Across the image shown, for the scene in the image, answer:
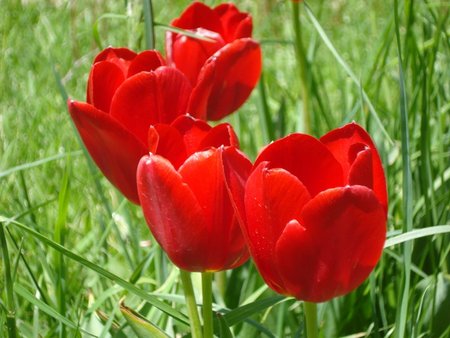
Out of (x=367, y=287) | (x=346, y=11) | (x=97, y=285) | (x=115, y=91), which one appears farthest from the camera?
(x=346, y=11)

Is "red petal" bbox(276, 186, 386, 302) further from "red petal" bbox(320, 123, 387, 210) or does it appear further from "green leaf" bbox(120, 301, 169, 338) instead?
"green leaf" bbox(120, 301, 169, 338)

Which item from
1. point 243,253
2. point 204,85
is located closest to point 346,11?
point 204,85

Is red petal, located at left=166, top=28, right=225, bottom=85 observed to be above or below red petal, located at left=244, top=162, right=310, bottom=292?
above

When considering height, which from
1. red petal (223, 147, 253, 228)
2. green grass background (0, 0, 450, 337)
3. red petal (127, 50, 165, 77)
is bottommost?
green grass background (0, 0, 450, 337)

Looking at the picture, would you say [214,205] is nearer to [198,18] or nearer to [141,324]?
[141,324]

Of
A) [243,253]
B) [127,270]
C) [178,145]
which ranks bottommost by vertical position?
[127,270]

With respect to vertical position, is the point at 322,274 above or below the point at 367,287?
above

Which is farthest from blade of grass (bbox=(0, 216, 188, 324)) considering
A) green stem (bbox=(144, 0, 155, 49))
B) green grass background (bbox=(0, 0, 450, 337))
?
green stem (bbox=(144, 0, 155, 49))

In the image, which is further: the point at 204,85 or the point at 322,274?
the point at 204,85

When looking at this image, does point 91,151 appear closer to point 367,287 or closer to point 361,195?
point 361,195
